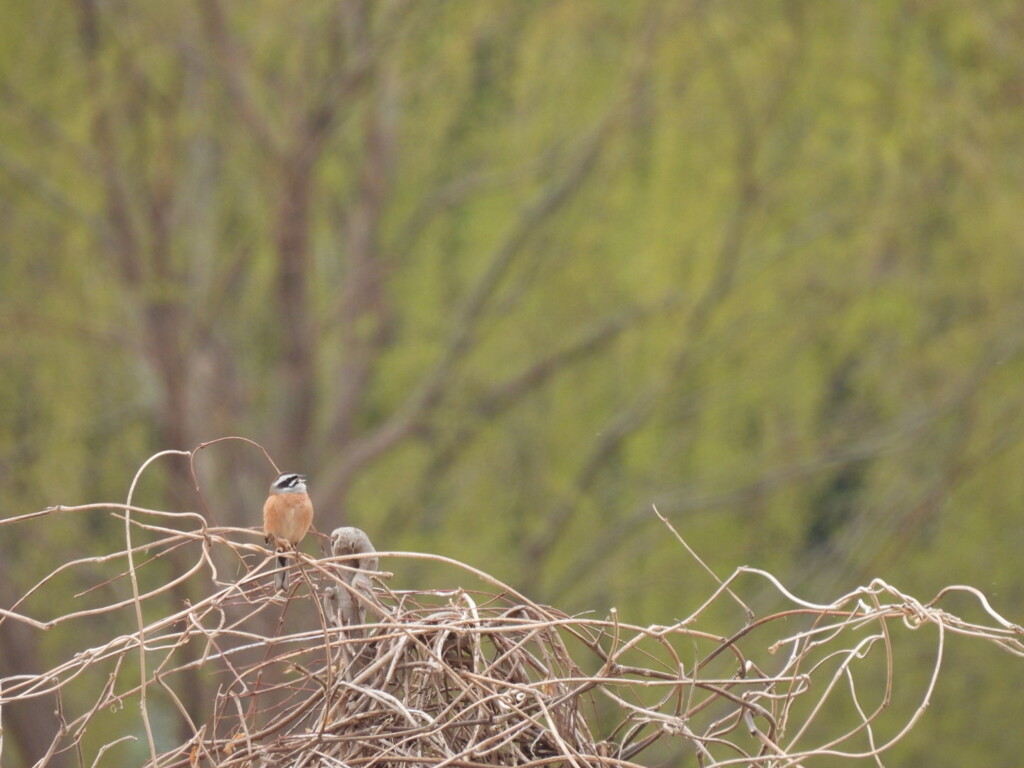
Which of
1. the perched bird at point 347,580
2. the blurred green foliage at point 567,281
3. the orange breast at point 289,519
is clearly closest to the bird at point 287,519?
the orange breast at point 289,519

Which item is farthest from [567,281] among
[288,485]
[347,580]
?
[347,580]

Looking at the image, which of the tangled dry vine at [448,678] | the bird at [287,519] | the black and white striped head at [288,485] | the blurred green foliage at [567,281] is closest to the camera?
the tangled dry vine at [448,678]

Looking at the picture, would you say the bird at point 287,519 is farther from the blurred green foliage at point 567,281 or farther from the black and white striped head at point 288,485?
the blurred green foliage at point 567,281

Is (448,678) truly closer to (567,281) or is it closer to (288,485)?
(288,485)

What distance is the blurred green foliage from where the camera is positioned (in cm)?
826

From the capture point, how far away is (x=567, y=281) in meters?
9.05

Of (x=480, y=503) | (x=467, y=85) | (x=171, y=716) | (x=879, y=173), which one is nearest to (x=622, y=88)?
(x=467, y=85)

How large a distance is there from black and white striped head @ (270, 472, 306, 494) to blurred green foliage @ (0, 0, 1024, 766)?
5.16 metres

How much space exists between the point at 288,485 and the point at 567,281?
6364 mm

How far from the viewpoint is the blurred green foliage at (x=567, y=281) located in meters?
8.26

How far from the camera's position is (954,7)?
8633 millimetres

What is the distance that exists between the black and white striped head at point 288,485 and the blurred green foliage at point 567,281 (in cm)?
516

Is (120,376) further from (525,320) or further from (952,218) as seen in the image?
(952,218)

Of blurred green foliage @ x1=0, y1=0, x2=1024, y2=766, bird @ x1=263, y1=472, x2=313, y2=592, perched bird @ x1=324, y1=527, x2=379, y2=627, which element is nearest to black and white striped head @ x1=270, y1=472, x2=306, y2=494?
bird @ x1=263, y1=472, x2=313, y2=592
